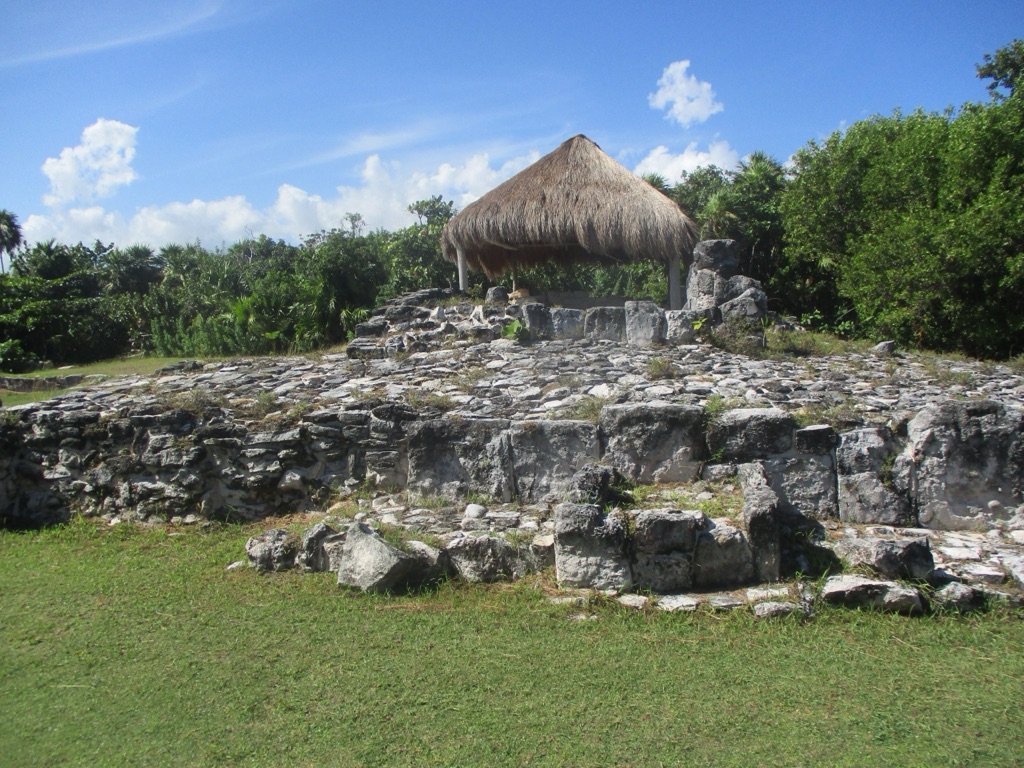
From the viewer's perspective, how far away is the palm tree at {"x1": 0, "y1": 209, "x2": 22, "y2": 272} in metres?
34.6

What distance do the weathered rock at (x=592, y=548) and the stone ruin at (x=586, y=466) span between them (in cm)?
1

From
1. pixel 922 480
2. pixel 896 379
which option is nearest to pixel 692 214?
pixel 896 379

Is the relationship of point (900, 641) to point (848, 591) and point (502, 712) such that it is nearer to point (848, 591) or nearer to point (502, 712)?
point (848, 591)

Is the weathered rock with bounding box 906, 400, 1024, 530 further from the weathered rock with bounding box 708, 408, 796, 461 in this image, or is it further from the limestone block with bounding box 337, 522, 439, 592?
the limestone block with bounding box 337, 522, 439, 592

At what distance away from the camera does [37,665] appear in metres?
4.15

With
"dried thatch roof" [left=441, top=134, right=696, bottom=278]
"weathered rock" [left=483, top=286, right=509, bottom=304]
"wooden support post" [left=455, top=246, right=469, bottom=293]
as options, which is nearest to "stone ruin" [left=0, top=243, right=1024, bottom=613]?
"weathered rock" [left=483, top=286, right=509, bottom=304]

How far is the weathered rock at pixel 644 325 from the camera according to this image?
8.66m

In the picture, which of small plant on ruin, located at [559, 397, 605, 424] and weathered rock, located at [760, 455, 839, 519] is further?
small plant on ruin, located at [559, 397, 605, 424]

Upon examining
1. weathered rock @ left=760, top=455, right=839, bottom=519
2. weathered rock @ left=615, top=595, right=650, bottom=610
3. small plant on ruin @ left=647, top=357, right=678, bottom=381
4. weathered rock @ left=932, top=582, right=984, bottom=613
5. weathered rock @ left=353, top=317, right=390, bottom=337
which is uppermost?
weathered rock @ left=353, top=317, right=390, bottom=337

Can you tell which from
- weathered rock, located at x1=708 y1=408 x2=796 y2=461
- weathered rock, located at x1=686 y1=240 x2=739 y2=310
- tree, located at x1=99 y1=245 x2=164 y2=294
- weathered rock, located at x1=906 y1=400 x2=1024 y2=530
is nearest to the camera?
weathered rock, located at x1=906 y1=400 x2=1024 y2=530

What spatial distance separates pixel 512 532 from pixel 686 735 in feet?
7.64

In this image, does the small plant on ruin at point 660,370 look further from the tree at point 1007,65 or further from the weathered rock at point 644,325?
the tree at point 1007,65

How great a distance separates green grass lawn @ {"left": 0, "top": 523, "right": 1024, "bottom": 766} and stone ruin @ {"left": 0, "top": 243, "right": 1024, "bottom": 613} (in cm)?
35

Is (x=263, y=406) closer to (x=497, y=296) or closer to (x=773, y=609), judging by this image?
(x=497, y=296)
